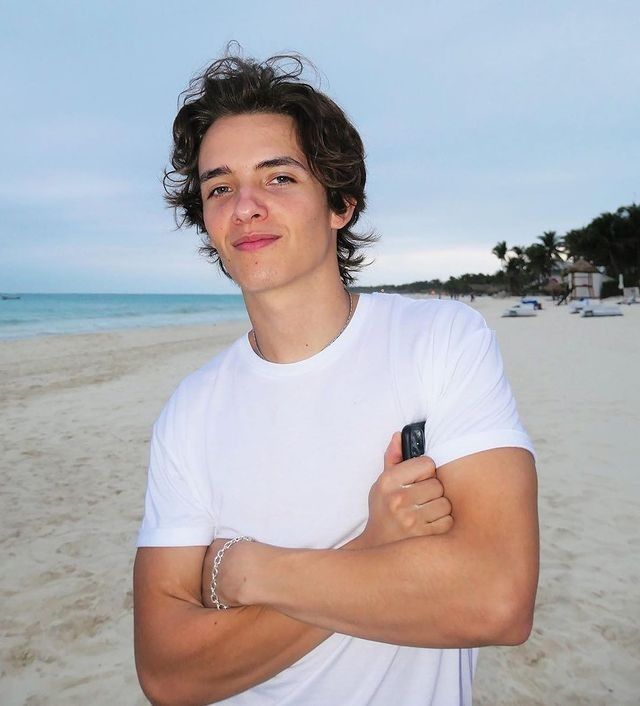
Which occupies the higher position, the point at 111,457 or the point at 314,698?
the point at 314,698

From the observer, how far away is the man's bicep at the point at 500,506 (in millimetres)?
1361

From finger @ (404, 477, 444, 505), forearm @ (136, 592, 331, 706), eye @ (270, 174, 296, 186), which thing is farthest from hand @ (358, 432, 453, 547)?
eye @ (270, 174, 296, 186)

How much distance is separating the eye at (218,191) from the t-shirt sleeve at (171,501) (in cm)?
74

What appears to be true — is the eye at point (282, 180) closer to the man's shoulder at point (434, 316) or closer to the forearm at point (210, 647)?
the man's shoulder at point (434, 316)

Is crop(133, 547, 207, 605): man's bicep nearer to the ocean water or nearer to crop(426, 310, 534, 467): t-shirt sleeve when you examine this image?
crop(426, 310, 534, 467): t-shirt sleeve

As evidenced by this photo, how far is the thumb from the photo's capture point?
1567 millimetres

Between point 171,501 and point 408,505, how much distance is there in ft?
2.45

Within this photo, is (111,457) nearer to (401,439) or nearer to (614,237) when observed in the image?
(401,439)

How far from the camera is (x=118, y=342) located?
26.5m

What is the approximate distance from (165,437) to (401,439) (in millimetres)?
767

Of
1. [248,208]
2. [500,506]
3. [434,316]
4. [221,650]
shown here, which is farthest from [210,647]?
[248,208]

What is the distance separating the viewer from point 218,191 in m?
2.06

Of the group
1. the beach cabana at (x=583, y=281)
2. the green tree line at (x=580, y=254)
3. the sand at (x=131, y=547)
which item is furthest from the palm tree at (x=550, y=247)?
the sand at (x=131, y=547)

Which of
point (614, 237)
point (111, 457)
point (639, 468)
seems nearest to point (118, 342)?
point (111, 457)
